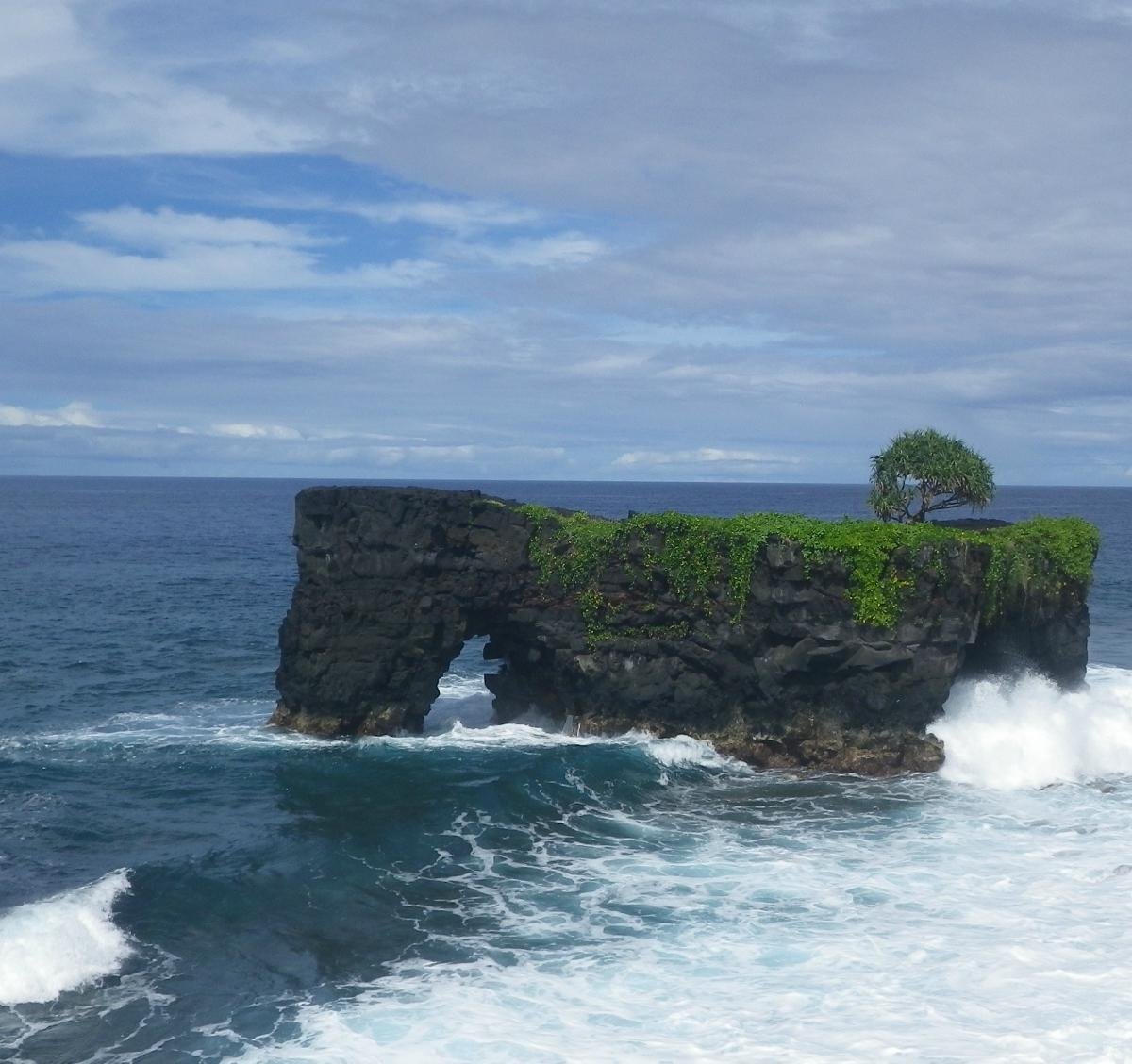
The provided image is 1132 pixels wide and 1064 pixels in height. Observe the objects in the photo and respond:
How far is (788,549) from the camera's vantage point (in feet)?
115

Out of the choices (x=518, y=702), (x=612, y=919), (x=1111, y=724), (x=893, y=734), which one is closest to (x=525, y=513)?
(x=518, y=702)

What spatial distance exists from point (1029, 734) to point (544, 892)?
18642mm

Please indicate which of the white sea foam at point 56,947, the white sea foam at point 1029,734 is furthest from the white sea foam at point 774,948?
the white sea foam at point 56,947

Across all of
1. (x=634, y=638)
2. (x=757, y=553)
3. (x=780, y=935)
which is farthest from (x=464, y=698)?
(x=780, y=935)

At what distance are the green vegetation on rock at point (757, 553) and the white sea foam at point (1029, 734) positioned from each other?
Answer: 3.19 m

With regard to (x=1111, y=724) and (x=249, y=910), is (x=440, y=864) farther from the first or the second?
(x=1111, y=724)

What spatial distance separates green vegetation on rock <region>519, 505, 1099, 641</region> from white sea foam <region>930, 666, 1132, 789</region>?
3.19m

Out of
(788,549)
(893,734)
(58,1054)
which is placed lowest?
(58,1054)

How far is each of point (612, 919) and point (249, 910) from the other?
8024 millimetres

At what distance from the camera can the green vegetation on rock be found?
34.3 m

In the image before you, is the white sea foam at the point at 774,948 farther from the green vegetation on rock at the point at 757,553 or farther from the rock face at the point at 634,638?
the green vegetation on rock at the point at 757,553

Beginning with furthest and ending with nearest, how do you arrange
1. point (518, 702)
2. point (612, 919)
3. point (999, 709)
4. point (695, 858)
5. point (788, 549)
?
point (518, 702)
point (999, 709)
point (788, 549)
point (695, 858)
point (612, 919)

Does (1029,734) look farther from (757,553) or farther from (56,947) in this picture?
(56,947)

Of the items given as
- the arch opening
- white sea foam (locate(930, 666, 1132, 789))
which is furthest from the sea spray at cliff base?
the arch opening
